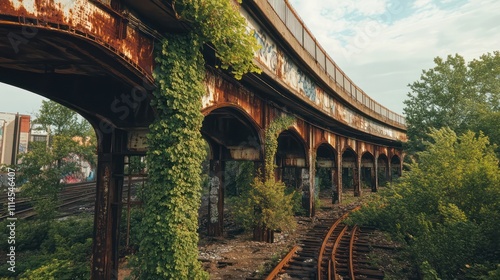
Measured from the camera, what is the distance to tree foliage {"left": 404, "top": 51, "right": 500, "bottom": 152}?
2533 cm

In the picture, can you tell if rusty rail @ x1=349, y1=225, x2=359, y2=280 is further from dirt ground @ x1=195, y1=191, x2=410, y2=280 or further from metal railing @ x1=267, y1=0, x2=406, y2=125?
metal railing @ x1=267, y1=0, x2=406, y2=125

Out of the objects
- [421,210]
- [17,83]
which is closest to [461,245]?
[421,210]

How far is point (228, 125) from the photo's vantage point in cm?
1345

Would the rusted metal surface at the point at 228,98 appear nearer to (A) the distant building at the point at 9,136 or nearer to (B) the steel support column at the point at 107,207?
(B) the steel support column at the point at 107,207

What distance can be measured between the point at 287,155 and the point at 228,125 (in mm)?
6172

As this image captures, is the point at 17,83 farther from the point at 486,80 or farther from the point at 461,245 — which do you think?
the point at 486,80

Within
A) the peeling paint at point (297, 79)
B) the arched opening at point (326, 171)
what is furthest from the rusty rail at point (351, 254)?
the arched opening at point (326, 171)

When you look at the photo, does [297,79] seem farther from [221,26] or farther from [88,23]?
[88,23]

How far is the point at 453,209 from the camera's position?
296 inches

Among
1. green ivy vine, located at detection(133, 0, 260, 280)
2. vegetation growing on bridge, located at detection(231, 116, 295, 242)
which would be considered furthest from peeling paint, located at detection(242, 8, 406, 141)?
vegetation growing on bridge, located at detection(231, 116, 295, 242)

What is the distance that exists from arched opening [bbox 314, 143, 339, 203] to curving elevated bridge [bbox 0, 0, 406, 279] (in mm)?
5527

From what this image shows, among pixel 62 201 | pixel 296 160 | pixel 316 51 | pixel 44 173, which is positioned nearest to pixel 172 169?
pixel 316 51

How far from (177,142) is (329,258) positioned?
657cm

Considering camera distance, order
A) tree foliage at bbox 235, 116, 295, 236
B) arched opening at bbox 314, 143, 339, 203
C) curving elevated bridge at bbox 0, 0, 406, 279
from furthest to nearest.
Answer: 1. arched opening at bbox 314, 143, 339, 203
2. tree foliage at bbox 235, 116, 295, 236
3. curving elevated bridge at bbox 0, 0, 406, 279
